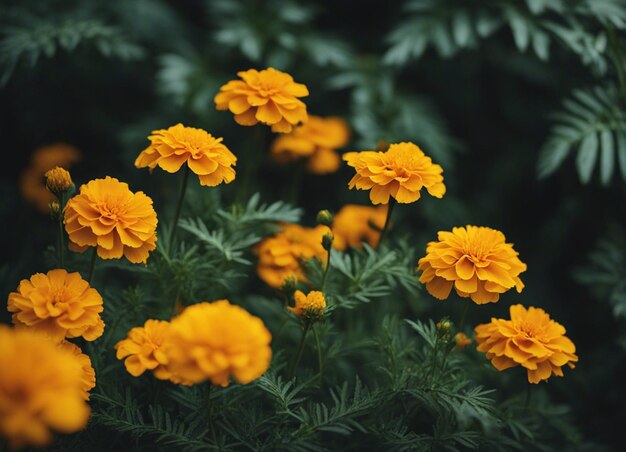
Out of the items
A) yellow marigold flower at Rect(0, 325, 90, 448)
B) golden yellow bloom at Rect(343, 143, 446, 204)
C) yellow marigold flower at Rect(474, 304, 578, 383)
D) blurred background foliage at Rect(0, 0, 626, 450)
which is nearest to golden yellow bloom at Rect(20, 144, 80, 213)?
blurred background foliage at Rect(0, 0, 626, 450)

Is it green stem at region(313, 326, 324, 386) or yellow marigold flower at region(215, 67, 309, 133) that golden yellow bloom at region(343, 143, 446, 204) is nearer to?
yellow marigold flower at region(215, 67, 309, 133)

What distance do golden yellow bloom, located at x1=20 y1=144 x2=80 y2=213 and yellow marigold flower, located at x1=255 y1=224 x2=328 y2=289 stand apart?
2.98 ft

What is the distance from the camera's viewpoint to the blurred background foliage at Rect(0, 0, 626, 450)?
1.83 metres

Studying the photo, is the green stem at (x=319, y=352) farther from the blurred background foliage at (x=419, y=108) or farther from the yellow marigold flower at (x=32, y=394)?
the yellow marigold flower at (x=32, y=394)

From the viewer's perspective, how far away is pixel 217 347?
896 millimetres

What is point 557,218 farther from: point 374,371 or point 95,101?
point 95,101

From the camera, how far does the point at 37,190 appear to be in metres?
2.06

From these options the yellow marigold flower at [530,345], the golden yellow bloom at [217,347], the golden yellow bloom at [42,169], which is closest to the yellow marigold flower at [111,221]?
the golden yellow bloom at [217,347]

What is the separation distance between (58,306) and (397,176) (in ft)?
2.26

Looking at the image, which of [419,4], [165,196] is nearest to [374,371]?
[165,196]

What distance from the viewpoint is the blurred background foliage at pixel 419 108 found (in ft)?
6.00

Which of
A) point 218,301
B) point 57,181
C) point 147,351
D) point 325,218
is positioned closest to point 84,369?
point 147,351

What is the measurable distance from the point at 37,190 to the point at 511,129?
5.68ft

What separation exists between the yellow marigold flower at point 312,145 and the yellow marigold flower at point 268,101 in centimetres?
27
